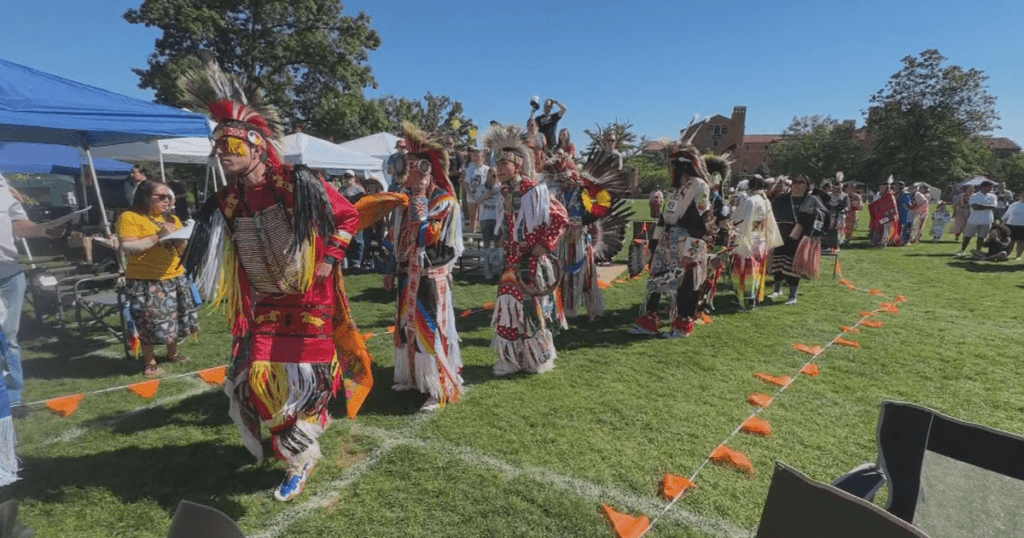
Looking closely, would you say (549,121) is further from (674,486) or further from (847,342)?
(674,486)

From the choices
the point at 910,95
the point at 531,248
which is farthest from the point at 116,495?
the point at 910,95

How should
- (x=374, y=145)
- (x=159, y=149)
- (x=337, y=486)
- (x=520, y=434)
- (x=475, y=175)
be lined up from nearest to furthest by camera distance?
(x=337, y=486) < (x=520, y=434) < (x=475, y=175) < (x=159, y=149) < (x=374, y=145)

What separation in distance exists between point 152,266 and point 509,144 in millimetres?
3621

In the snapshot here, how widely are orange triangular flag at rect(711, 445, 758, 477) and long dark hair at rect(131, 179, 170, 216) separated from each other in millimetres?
5293

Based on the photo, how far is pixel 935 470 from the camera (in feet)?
5.62

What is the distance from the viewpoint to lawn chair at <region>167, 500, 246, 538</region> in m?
1.15

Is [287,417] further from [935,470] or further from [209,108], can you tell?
[935,470]

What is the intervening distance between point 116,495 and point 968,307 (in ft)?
35.4

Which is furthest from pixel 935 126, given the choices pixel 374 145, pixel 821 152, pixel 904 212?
pixel 374 145

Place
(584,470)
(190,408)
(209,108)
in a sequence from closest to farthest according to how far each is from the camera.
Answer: (209,108) < (584,470) < (190,408)

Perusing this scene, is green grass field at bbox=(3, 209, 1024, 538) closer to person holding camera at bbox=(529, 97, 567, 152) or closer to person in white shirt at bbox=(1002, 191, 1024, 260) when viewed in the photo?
person holding camera at bbox=(529, 97, 567, 152)

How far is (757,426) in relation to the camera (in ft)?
12.9

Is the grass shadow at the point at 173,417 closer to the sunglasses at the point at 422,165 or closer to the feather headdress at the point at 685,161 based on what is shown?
the sunglasses at the point at 422,165

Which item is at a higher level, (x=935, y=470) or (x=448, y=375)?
(x=935, y=470)
